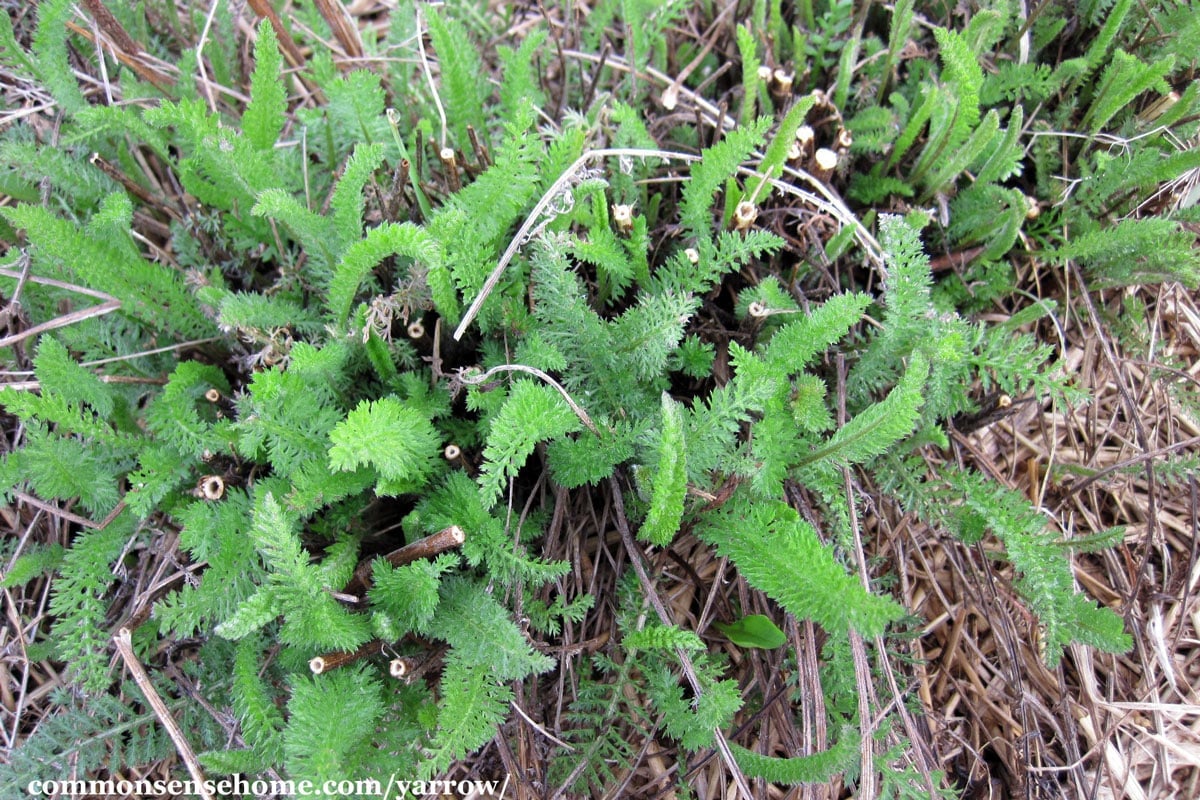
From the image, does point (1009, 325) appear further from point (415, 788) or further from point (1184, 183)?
point (415, 788)

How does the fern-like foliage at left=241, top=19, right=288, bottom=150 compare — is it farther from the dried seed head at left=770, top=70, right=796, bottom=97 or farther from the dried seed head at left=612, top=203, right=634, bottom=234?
the dried seed head at left=770, top=70, right=796, bottom=97

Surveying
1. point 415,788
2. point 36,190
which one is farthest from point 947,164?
point 36,190

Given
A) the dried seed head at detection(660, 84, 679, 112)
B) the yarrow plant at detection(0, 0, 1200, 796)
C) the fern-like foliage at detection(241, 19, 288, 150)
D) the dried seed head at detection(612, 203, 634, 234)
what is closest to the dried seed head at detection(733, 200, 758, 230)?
the yarrow plant at detection(0, 0, 1200, 796)

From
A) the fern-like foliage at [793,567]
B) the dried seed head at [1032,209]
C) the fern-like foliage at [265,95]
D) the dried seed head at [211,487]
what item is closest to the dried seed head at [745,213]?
the fern-like foliage at [793,567]

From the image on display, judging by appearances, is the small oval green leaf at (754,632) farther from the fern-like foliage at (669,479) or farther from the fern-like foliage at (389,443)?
the fern-like foliage at (389,443)

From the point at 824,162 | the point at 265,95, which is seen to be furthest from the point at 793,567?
the point at 265,95
